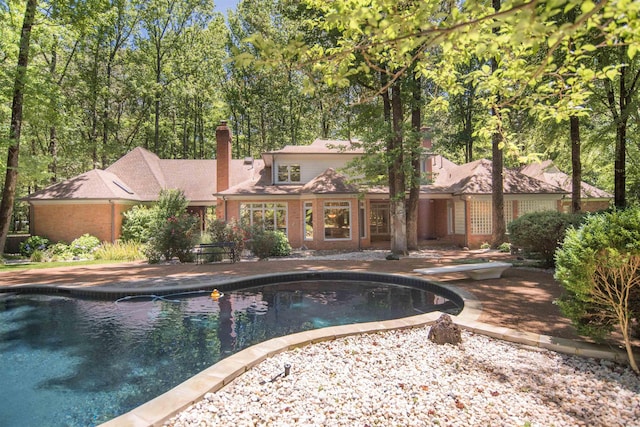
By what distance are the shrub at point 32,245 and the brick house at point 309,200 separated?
0.97 meters

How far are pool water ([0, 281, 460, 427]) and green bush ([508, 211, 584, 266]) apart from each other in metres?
4.40

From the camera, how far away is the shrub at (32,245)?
58.5 ft

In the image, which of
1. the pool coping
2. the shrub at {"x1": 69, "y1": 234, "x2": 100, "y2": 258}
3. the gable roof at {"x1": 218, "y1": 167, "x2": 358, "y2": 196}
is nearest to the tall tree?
the shrub at {"x1": 69, "y1": 234, "x2": 100, "y2": 258}

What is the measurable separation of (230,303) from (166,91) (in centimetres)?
2609

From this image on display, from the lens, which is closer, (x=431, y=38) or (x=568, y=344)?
(x=431, y=38)

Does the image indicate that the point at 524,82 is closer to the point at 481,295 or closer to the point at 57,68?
the point at 481,295

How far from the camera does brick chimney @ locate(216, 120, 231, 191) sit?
2181cm

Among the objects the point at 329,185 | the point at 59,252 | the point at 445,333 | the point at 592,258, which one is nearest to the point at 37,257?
the point at 59,252

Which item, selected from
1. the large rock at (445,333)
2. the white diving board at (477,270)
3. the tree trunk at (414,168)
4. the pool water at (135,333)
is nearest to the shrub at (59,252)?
the pool water at (135,333)

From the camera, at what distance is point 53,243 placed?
62.5 feet

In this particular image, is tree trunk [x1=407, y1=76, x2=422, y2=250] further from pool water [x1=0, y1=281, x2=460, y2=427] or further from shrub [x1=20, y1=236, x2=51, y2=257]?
shrub [x1=20, y1=236, x2=51, y2=257]

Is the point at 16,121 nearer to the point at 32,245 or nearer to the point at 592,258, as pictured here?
the point at 32,245

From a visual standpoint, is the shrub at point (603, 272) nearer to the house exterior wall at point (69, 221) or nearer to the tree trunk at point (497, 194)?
the tree trunk at point (497, 194)

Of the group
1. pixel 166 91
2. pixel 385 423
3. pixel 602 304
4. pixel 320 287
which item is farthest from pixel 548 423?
pixel 166 91
